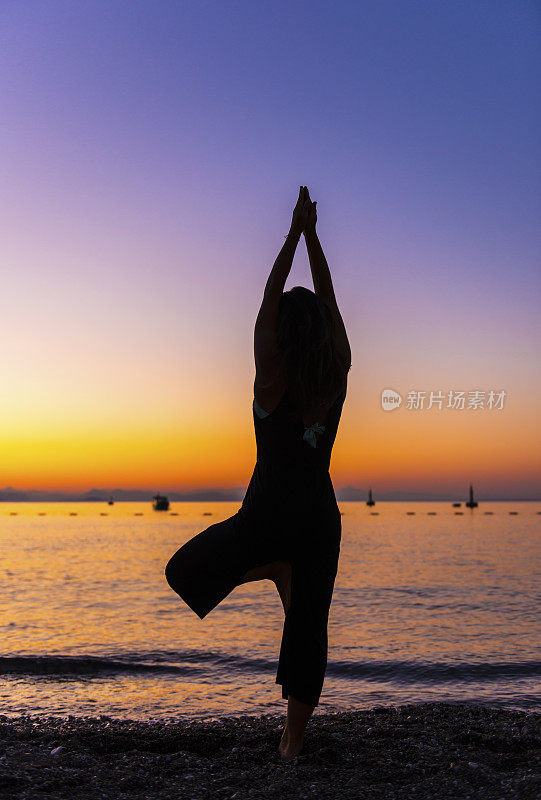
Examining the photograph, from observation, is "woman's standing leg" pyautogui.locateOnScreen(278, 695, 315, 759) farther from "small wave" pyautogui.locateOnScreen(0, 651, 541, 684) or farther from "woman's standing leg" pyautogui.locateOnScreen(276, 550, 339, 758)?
"small wave" pyautogui.locateOnScreen(0, 651, 541, 684)

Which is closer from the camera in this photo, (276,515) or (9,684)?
(276,515)

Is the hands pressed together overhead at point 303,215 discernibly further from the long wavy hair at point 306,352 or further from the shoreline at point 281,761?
the shoreline at point 281,761

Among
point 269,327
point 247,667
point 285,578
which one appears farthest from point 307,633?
point 247,667

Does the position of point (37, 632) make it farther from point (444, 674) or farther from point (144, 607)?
point (444, 674)

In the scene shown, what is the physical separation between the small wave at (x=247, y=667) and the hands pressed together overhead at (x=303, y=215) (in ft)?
22.4

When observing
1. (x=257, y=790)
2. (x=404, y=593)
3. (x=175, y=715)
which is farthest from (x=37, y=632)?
A: (x=404, y=593)

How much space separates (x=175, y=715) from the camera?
671 centimetres

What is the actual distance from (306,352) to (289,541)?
104cm

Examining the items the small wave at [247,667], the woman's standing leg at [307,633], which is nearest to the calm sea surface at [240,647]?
the small wave at [247,667]

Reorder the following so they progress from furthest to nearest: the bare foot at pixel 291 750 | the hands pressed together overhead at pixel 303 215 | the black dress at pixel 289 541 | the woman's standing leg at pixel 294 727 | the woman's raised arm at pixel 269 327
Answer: the bare foot at pixel 291 750, the woman's standing leg at pixel 294 727, the hands pressed together overhead at pixel 303 215, the black dress at pixel 289 541, the woman's raised arm at pixel 269 327

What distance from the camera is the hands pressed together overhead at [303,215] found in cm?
373

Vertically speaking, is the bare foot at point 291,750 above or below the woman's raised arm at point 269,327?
below

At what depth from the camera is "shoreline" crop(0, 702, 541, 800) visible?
3.59 m

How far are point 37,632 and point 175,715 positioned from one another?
6.23 metres
